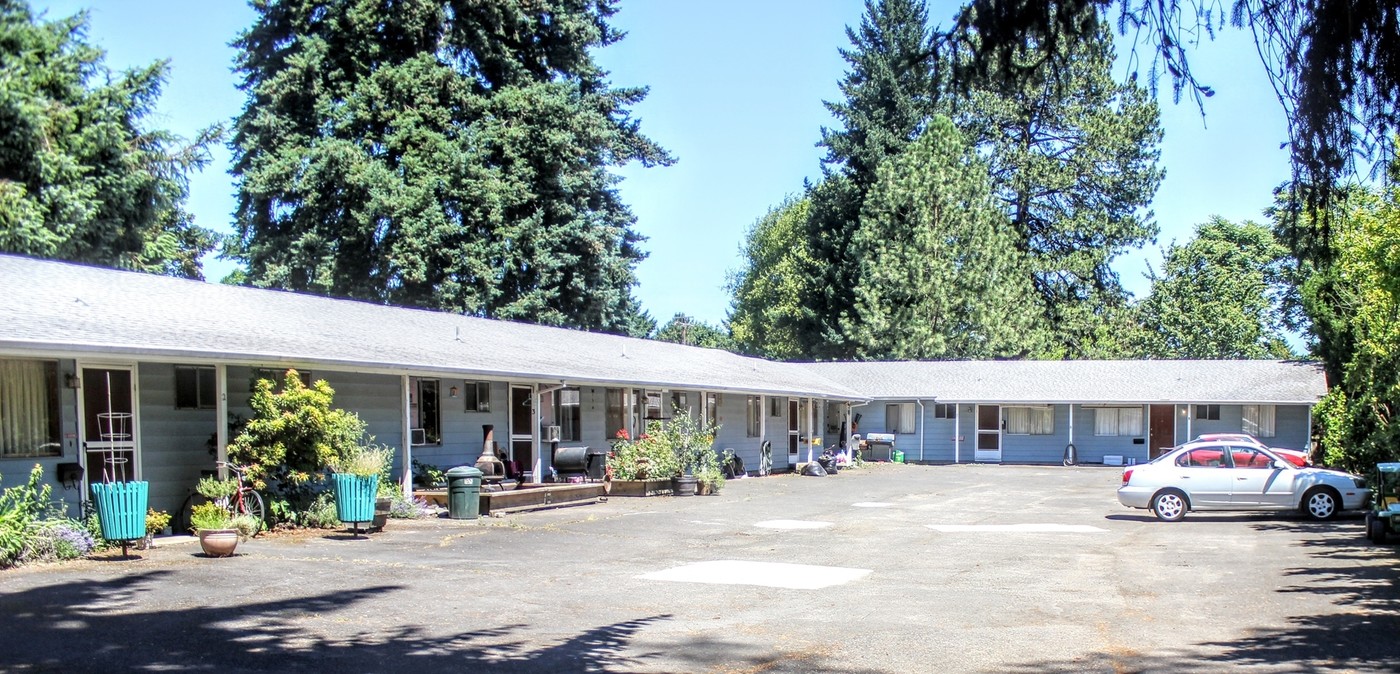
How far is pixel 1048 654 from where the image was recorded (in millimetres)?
9039

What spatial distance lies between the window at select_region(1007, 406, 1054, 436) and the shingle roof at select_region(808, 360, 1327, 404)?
100 cm

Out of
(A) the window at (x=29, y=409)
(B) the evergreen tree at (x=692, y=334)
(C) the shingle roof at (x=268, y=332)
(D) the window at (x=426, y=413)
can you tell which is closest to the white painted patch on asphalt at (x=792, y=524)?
(C) the shingle roof at (x=268, y=332)

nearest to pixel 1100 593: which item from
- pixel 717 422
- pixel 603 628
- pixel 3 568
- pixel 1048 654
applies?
pixel 1048 654

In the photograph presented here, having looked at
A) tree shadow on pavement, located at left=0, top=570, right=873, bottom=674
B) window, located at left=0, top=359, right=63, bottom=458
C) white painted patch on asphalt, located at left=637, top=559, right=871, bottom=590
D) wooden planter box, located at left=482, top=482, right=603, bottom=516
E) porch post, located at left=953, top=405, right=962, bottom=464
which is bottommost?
porch post, located at left=953, top=405, right=962, bottom=464

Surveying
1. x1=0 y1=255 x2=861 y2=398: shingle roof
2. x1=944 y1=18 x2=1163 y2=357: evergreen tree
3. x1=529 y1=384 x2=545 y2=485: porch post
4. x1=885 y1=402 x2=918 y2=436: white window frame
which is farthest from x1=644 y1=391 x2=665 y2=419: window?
x1=944 y1=18 x2=1163 y2=357: evergreen tree

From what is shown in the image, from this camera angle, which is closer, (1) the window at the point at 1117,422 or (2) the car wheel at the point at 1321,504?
(2) the car wheel at the point at 1321,504

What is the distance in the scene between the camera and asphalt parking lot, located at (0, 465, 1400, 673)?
874cm

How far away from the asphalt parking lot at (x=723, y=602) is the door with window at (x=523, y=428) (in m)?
5.68

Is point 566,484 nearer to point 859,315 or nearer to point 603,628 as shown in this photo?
point 603,628

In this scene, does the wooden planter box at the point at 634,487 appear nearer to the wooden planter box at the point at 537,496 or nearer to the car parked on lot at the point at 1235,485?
the wooden planter box at the point at 537,496

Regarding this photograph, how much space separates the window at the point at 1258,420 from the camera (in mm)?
42531

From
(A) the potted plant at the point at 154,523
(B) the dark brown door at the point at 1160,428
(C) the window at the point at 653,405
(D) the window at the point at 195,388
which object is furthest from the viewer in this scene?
(B) the dark brown door at the point at 1160,428

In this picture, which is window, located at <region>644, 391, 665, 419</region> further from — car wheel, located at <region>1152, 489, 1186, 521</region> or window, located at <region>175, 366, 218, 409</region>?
window, located at <region>175, 366, 218, 409</region>

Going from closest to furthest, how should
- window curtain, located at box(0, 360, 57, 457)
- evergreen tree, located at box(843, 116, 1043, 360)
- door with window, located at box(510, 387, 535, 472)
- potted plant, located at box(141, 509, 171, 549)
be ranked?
window curtain, located at box(0, 360, 57, 457)
potted plant, located at box(141, 509, 171, 549)
door with window, located at box(510, 387, 535, 472)
evergreen tree, located at box(843, 116, 1043, 360)
